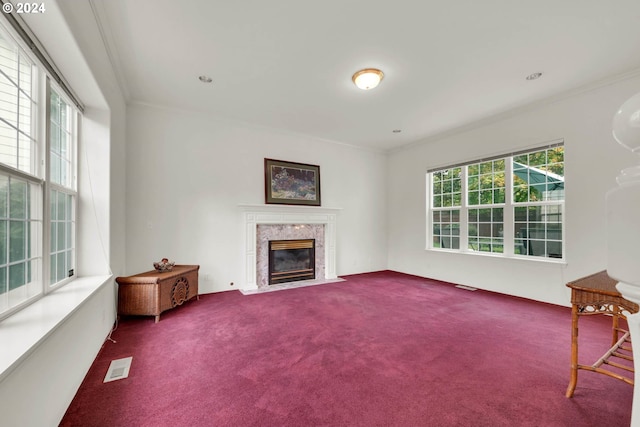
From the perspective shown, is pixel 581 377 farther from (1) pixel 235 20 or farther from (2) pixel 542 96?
(1) pixel 235 20

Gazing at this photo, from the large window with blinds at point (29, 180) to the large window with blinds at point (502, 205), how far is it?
5409 mm

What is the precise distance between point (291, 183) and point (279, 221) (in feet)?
2.52

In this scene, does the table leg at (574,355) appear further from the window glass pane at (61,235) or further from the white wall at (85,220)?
the window glass pane at (61,235)

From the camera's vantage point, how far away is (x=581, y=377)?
2.01m

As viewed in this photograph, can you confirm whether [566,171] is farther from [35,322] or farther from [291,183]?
[35,322]

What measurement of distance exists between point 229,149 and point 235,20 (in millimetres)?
2413

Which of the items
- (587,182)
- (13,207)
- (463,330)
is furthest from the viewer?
(587,182)

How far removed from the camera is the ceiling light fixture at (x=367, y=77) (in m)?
2.99

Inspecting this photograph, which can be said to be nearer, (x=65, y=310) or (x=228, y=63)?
(x=65, y=310)

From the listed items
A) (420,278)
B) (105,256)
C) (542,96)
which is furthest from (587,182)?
(105,256)

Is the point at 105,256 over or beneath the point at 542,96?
beneath

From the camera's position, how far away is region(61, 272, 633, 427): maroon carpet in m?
1.63

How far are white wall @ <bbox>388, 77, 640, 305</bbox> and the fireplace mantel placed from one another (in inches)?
73.3

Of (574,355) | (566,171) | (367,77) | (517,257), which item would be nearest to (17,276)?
(367,77)
